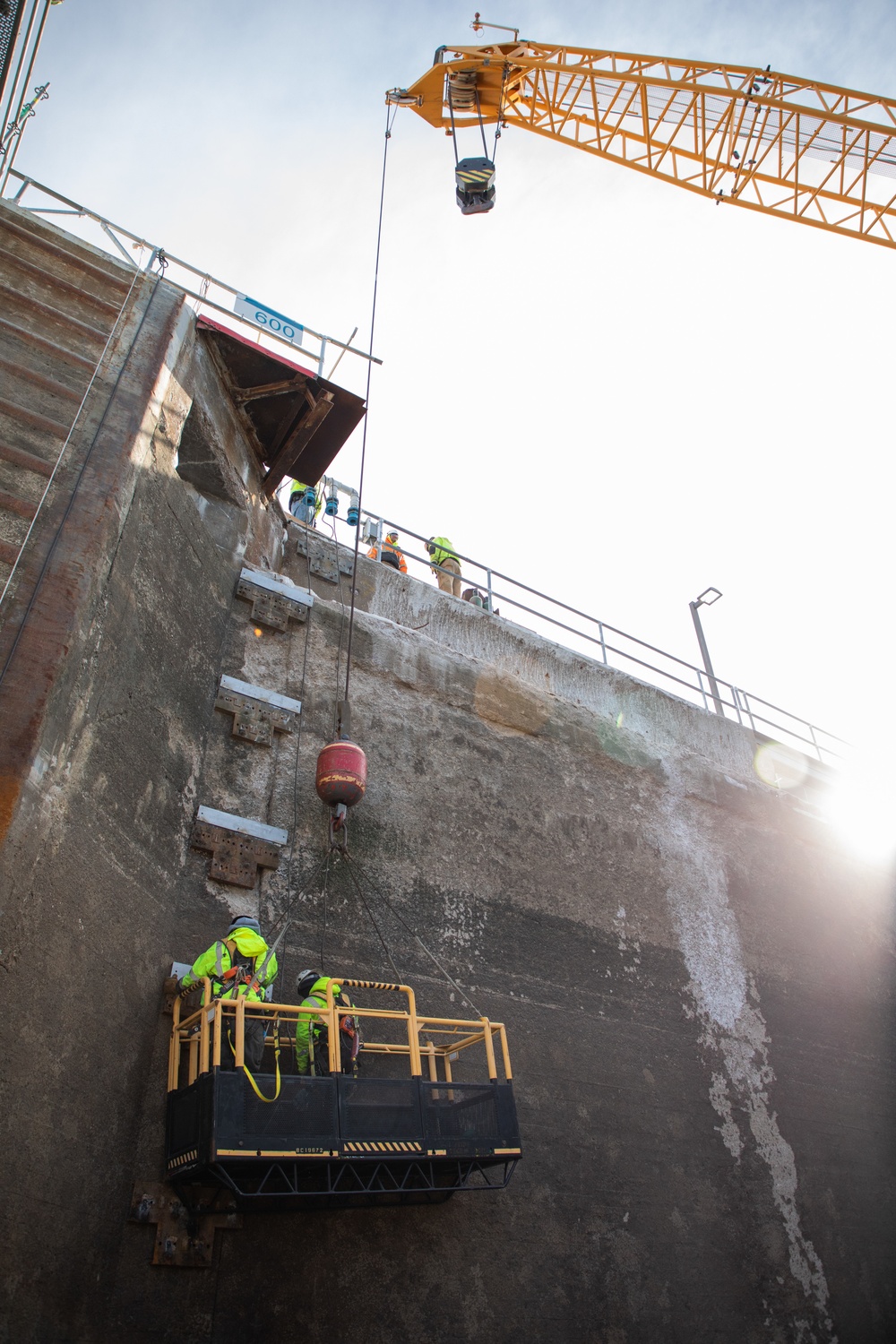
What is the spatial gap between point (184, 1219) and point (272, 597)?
17.6 ft

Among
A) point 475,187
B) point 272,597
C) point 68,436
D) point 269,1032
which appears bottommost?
point 269,1032

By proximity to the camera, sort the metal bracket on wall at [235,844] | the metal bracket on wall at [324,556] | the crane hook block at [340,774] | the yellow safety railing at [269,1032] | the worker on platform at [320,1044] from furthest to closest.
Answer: the metal bracket on wall at [324,556] → the crane hook block at [340,774] → the metal bracket on wall at [235,844] → the worker on platform at [320,1044] → the yellow safety railing at [269,1032]

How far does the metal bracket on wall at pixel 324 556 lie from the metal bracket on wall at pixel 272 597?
31.7 inches

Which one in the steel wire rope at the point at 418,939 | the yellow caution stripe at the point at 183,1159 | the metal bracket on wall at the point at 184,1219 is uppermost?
the steel wire rope at the point at 418,939

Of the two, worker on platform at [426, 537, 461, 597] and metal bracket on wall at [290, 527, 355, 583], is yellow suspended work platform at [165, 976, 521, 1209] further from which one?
worker on platform at [426, 537, 461, 597]

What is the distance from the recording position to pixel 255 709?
8.10 m

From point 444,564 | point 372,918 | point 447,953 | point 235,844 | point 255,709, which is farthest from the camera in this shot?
point 444,564

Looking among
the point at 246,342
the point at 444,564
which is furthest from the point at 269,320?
the point at 444,564

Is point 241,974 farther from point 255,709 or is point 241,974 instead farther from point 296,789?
point 255,709

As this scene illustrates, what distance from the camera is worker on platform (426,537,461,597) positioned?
39.9 ft

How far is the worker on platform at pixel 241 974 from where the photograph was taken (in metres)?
5.67

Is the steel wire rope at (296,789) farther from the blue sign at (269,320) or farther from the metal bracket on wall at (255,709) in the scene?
the blue sign at (269,320)

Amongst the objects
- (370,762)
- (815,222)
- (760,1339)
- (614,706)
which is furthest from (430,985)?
(815,222)

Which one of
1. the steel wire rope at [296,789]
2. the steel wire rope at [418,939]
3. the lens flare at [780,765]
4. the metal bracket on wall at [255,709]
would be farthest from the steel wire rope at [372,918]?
the lens flare at [780,765]
